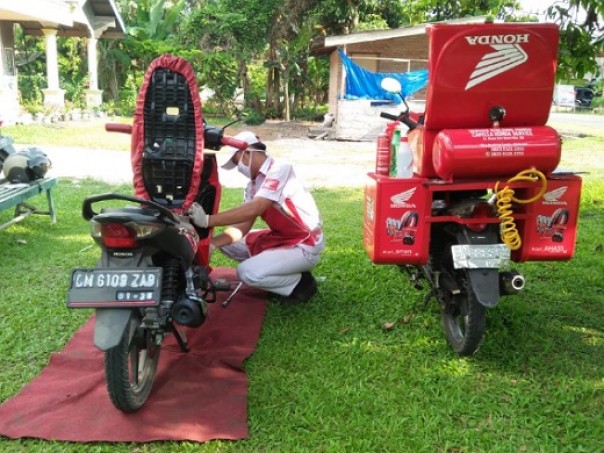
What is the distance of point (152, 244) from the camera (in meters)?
2.59

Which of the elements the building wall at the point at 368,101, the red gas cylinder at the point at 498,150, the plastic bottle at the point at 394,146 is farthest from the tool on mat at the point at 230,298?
the building wall at the point at 368,101

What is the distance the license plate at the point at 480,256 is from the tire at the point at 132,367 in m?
1.58

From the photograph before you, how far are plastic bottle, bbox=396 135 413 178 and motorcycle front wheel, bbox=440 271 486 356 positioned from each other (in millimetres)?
648

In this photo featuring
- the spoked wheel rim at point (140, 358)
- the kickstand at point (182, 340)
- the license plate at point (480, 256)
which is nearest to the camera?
the spoked wheel rim at point (140, 358)

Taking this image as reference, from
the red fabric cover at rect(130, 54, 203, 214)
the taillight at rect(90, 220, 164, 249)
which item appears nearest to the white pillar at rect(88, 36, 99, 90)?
the red fabric cover at rect(130, 54, 203, 214)

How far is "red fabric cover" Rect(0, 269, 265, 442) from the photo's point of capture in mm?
2555

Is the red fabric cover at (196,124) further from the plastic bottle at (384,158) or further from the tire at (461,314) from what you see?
the tire at (461,314)

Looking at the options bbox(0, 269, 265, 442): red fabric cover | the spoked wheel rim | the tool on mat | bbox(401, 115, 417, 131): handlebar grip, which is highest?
bbox(401, 115, 417, 131): handlebar grip

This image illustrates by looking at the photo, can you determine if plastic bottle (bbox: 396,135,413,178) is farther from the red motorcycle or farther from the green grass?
the green grass

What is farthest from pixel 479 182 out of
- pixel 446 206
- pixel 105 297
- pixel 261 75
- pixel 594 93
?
pixel 261 75

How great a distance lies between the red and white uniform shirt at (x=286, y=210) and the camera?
3717 mm

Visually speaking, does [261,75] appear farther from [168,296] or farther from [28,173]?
[168,296]

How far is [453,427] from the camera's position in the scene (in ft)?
8.69

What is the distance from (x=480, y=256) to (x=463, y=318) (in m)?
0.45
